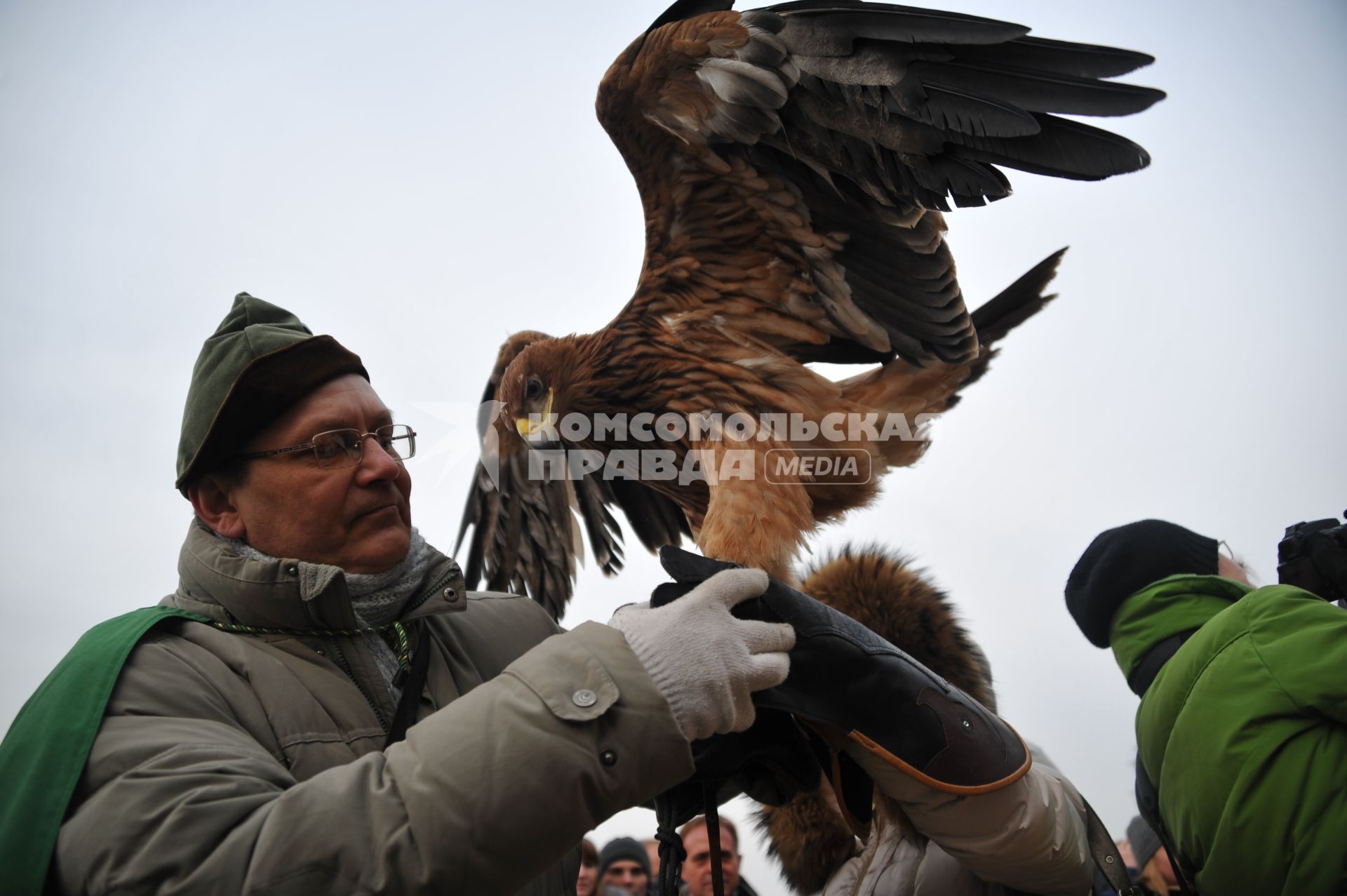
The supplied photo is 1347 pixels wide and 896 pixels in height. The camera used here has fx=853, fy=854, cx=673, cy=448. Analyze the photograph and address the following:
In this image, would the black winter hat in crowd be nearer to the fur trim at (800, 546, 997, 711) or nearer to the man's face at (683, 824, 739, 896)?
the man's face at (683, 824, 739, 896)

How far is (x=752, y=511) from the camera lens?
1481 millimetres

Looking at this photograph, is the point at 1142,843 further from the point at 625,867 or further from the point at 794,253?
the point at 794,253

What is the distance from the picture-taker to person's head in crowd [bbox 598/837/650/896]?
246 centimetres

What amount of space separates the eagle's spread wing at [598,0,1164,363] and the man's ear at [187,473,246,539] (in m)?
0.93

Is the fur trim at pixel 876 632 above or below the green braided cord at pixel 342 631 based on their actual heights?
below

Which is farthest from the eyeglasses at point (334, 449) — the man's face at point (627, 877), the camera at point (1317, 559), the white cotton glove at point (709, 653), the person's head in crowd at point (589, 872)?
the man's face at point (627, 877)

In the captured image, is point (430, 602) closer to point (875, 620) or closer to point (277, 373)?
point (277, 373)

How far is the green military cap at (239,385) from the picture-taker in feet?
3.04

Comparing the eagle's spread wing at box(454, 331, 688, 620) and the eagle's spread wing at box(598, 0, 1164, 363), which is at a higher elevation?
the eagle's spread wing at box(598, 0, 1164, 363)

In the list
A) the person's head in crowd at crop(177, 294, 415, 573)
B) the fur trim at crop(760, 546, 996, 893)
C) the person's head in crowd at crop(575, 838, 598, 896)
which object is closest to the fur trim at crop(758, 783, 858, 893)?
the fur trim at crop(760, 546, 996, 893)

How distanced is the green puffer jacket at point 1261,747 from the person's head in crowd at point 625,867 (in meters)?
1.75

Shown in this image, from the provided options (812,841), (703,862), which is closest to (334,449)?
(812,841)

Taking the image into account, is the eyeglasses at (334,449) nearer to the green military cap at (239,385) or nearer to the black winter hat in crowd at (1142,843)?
the green military cap at (239,385)

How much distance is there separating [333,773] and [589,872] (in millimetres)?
1807
